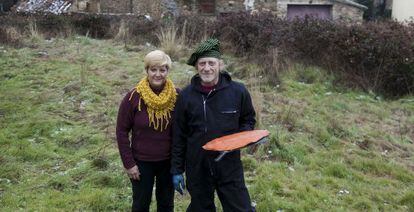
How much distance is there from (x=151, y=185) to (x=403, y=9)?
64.8 feet

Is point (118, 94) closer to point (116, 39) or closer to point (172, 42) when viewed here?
point (172, 42)

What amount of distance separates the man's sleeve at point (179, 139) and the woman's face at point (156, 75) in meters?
0.18

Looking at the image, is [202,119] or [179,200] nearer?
[202,119]

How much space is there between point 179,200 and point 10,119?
3.52 metres

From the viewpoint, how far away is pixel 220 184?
359 centimetres

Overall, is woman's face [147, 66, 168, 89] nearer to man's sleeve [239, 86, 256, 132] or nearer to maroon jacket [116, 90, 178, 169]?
maroon jacket [116, 90, 178, 169]

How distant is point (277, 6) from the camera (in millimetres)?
20844

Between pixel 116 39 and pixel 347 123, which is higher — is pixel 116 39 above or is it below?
above

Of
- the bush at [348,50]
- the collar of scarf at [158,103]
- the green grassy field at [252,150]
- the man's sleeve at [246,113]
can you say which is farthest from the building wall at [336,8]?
the collar of scarf at [158,103]

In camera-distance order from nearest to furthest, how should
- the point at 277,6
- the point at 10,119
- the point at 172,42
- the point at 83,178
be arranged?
the point at 83,178
the point at 10,119
the point at 172,42
the point at 277,6

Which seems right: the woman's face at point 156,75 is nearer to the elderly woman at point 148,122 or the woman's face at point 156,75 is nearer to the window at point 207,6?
the elderly woman at point 148,122

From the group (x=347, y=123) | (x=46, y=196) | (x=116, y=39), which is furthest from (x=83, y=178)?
(x=116, y=39)

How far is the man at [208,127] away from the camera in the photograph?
3465mm

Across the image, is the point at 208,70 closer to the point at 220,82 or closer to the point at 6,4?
the point at 220,82
